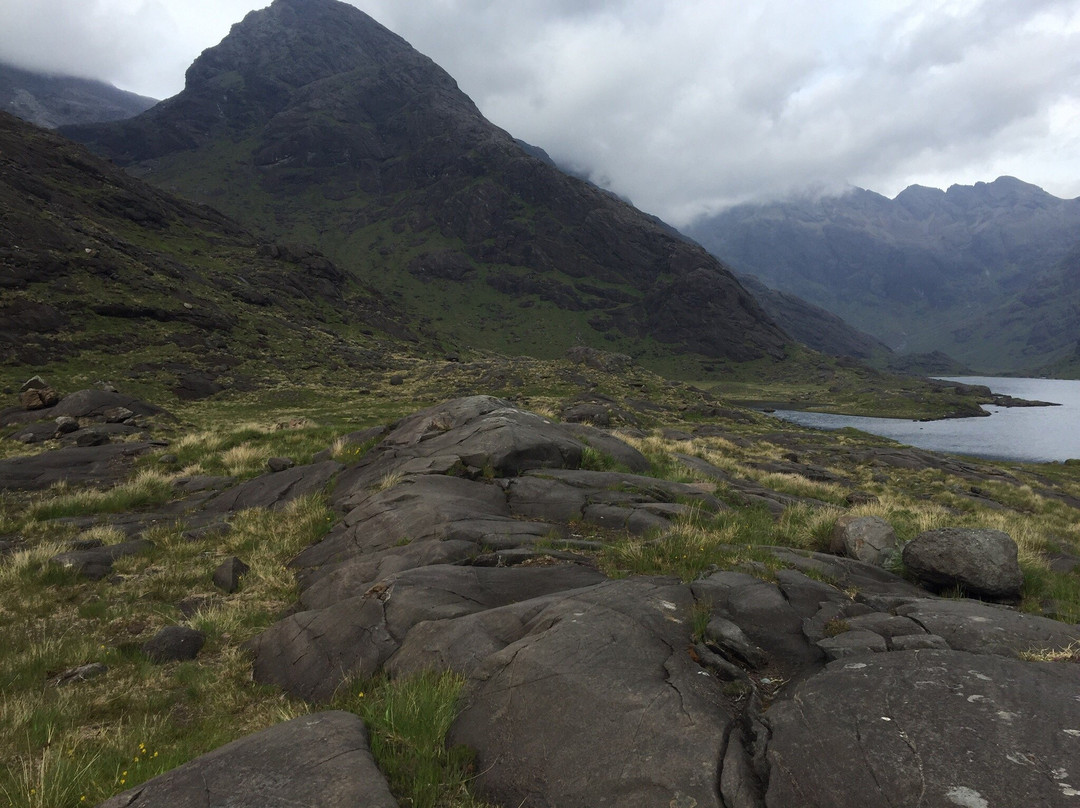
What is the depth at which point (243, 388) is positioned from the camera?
52719 millimetres

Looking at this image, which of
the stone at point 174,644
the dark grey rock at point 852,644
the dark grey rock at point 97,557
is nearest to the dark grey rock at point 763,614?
the dark grey rock at point 852,644

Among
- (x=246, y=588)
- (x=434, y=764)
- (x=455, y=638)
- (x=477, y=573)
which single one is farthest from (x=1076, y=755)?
(x=246, y=588)

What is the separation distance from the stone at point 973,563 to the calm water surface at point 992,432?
73516 millimetres

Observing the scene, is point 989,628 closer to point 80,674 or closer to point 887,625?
point 887,625

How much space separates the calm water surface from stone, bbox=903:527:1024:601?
2894 inches

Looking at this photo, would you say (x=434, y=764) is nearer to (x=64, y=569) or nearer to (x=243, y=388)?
(x=64, y=569)

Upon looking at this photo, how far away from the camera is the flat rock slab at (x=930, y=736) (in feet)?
11.8

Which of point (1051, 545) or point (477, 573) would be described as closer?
point (477, 573)

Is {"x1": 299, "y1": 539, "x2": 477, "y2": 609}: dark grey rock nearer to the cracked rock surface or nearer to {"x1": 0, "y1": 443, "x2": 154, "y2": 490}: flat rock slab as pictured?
the cracked rock surface

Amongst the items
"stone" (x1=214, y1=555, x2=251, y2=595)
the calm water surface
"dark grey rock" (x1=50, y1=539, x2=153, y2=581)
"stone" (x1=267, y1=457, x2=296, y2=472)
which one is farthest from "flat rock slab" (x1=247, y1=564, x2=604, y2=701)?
the calm water surface

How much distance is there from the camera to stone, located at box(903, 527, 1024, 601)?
26.3ft

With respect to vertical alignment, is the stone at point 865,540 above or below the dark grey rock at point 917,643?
below

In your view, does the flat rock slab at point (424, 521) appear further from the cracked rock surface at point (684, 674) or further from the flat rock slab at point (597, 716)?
the flat rock slab at point (597, 716)

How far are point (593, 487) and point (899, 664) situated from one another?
8450 mm
